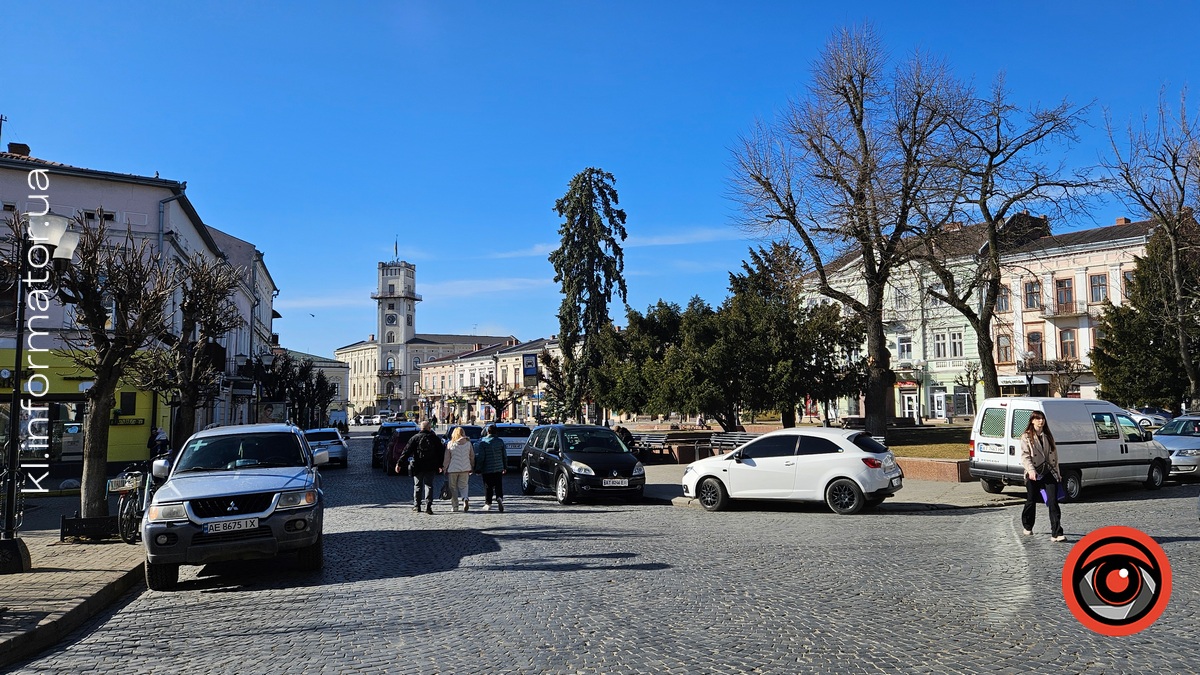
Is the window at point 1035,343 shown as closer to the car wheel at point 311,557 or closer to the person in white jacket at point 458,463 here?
the person in white jacket at point 458,463

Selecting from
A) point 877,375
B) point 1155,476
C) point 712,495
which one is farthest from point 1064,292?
point 712,495

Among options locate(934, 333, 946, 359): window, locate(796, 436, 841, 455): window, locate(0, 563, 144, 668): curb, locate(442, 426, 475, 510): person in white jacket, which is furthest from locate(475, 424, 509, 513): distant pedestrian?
locate(934, 333, 946, 359): window

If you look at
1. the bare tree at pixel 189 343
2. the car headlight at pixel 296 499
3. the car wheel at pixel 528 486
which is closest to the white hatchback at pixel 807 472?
the car wheel at pixel 528 486

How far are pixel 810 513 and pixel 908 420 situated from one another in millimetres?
30335

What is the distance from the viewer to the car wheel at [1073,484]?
16641mm

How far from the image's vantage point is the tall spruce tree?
4538cm

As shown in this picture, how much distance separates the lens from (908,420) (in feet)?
143

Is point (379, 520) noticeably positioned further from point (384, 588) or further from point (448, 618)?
point (448, 618)

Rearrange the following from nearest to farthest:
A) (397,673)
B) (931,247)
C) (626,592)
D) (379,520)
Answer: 1. (397,673)
2. (626,592)
3. (379,520)
4. (931,247)

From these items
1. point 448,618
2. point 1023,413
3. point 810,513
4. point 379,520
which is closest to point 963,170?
point 1023,413

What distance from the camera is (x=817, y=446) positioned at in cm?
1562

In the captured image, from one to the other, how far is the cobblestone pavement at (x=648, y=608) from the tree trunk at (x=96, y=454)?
3.58 m

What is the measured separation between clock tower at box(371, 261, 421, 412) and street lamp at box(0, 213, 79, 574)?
139606 mm

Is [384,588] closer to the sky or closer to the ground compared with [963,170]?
closer to the ground
